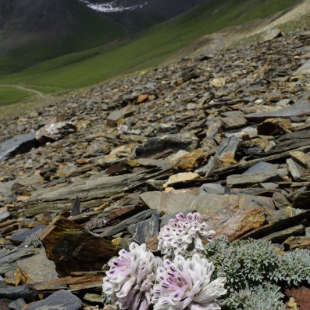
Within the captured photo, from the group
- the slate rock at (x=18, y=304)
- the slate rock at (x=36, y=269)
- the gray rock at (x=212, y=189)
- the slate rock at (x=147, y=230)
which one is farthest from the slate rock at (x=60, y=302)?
the gray rock at (x=212, y=189)

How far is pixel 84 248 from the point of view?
6.47 meters

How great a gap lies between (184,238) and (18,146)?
22.2 m

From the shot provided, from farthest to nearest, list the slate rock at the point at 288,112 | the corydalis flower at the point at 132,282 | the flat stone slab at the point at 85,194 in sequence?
the slate rock at the point at 288,112 → the flat stone slab at the point at 85,194 → the corydalis flower at the point at 132,282

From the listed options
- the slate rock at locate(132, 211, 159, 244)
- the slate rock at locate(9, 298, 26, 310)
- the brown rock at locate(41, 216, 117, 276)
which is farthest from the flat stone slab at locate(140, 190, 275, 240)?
the slate rock at locate(9, 298, 26, 310)

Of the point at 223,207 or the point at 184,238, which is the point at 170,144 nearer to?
the point at 223,207

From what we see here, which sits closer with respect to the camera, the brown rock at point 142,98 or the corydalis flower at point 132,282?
the corydalis flower at point 132,282

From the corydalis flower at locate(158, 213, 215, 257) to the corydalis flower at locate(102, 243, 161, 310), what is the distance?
29.4 inches

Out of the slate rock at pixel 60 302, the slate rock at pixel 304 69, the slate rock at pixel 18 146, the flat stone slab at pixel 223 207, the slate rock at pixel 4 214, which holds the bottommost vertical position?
the slate rock at pixel 18 146

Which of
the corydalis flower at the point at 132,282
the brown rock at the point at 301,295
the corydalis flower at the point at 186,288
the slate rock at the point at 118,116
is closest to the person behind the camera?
the corydalis flower at the point at 186,288

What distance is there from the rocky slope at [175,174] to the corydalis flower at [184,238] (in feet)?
3.68

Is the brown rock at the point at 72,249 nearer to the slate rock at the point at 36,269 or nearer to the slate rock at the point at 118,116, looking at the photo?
the slate rock at the point at 36,269

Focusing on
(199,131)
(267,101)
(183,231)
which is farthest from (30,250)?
(267,101)

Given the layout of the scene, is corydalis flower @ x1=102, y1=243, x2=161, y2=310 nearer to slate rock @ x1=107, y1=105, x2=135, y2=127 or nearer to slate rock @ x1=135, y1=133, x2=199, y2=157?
slate rock @ x1=135, y1=133, x2=199, y2=157

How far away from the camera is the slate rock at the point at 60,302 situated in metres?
5.56
